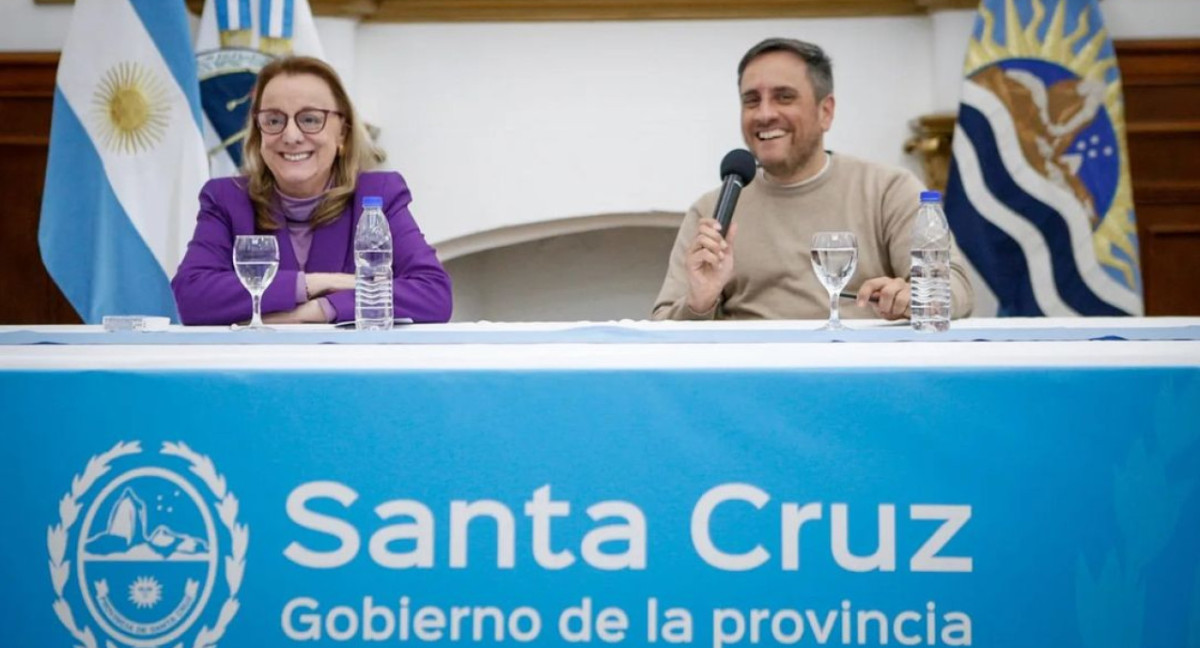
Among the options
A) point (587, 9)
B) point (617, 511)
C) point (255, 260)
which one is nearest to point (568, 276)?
point (587, 9)

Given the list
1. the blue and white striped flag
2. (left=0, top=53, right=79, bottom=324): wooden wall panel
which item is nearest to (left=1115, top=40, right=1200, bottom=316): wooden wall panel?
the blue and white striped flag

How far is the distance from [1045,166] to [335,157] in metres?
2.17

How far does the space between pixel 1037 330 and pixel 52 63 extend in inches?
135

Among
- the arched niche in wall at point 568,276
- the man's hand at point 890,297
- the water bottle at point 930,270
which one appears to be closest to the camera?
the water bottle at point 930,270

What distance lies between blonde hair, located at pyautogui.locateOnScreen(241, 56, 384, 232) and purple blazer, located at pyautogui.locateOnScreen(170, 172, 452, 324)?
0.9 inches

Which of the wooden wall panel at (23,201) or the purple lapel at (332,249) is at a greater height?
the wooden wall panel at (23,201)

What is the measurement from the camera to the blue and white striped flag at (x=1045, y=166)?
381 cm

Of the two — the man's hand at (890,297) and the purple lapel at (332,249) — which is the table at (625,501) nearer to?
the man's hand at (890,297)

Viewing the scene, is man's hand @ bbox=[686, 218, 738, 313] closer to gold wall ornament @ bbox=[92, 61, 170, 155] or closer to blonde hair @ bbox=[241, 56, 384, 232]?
blonde hair @ bbox=[241, 56, 384, 232]

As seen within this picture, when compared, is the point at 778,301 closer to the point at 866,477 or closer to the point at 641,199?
the point at 866,477

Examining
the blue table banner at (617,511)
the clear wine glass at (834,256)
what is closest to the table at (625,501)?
the blue table banner at (617,511)

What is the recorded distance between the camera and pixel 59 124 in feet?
11.7

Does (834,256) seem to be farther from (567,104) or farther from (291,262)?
(567,104)

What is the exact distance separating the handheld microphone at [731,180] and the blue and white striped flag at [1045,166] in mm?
1665
